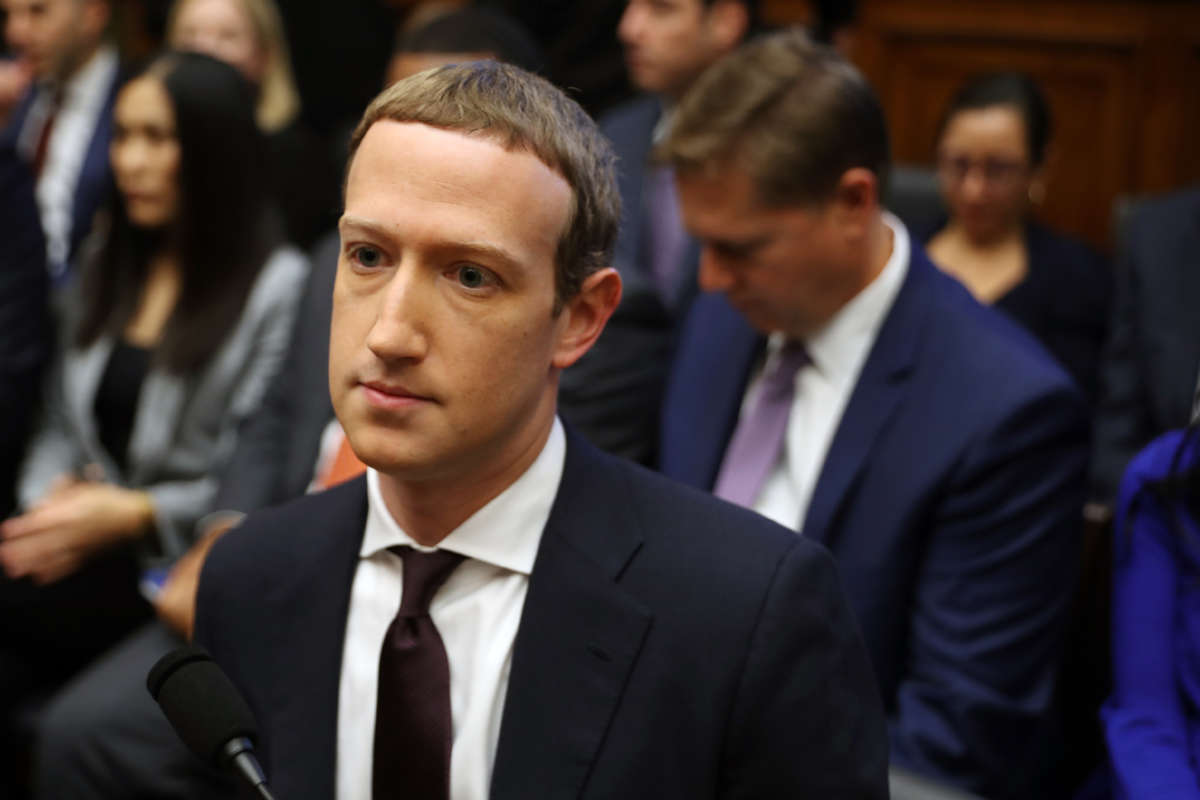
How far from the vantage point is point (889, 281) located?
5.79ft

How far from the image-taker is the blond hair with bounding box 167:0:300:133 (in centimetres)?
329

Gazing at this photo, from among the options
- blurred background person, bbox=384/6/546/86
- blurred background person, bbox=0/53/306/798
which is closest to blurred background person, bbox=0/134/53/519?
blurred background person, bbox=0/53/306/798

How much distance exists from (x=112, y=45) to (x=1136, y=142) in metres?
2.61

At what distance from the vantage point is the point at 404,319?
944 mm

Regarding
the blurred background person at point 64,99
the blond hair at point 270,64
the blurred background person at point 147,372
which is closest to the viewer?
the blurred background person at point 147,372

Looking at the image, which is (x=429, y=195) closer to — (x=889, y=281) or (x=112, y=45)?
(x=889, y=281)

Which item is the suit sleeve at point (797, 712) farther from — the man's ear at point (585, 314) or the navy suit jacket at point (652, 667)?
the man's ear at point (585, 314)

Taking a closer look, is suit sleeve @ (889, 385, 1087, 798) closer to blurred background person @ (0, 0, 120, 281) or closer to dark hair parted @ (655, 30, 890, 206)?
dark hair parted @ (655, 30, 890, 206)

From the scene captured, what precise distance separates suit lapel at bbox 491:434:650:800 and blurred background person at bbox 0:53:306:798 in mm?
1227

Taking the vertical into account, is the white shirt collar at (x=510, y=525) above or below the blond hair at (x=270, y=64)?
below

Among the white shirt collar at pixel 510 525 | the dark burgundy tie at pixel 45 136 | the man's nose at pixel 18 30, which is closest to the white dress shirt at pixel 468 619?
the white shirt collar at pixel 510 525

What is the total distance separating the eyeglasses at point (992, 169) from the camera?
2.70 meters

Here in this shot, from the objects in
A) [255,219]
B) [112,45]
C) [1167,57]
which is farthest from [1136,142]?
[112,45]

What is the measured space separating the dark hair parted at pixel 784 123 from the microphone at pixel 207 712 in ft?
3.38
